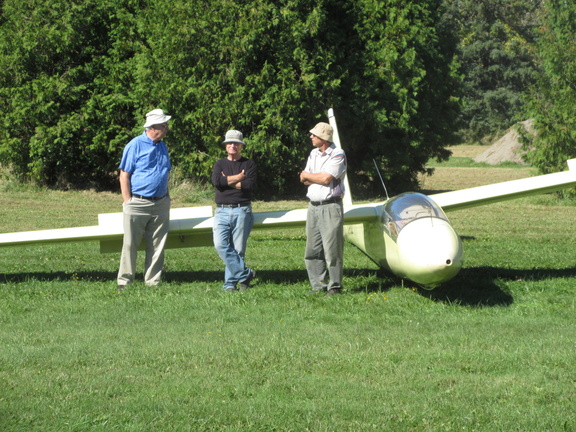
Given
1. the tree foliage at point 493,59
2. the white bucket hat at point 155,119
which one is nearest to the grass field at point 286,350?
the white bucket hat at point 155,119

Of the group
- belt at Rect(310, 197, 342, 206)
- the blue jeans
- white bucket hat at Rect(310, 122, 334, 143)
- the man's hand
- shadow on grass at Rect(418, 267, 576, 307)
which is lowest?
shadow on grass at Rect(418, 267, 576, 307)

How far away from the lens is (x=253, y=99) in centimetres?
2150

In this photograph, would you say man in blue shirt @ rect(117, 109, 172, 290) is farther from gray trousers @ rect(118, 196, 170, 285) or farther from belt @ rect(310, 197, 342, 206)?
belt @ rect(310, 197, 342, 206)

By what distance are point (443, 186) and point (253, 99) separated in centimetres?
956

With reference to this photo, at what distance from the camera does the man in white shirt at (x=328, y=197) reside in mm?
8453

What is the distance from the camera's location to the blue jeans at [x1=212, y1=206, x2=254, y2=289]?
898cm

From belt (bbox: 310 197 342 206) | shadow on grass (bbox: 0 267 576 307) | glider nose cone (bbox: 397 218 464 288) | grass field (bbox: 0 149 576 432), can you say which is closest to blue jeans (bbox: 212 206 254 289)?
grass field (bbox: 0 149 576 432)

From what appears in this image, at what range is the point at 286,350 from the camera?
626 cm

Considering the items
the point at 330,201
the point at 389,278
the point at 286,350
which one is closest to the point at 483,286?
the point at 389,278

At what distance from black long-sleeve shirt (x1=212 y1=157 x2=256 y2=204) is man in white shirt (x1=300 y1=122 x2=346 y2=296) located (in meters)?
0.75

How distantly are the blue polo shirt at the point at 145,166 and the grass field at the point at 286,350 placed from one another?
3.93 ft

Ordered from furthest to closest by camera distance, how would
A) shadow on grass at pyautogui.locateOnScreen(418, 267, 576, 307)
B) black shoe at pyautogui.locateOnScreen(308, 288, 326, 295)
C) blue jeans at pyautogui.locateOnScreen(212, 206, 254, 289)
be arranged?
blue jeans at pyautogui.locateOnScreen(212, 206, 254, 289) → black shoe at pyautogui.locateOnScreen(308, 288, 326, 295) → shadow on grass at pyautogui.locateOnScreen(418, 267, 576, 307)

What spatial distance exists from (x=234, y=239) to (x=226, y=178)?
29.3 inches

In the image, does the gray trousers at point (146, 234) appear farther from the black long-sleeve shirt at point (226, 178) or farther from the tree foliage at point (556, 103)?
the tree foliage at point (556, 103)
